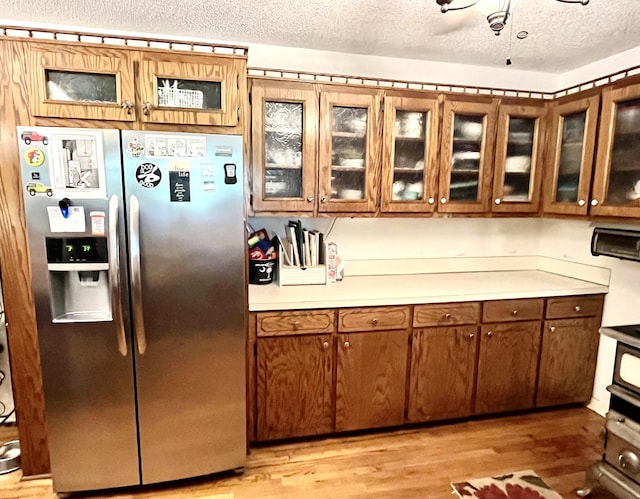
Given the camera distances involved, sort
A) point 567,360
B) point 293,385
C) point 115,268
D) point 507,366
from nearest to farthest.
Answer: point 115,268 → point 293,385 → point 507,366 → point 567,360

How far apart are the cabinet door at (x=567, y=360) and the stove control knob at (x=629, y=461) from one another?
80 centimetres

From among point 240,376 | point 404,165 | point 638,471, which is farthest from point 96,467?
point 638,471

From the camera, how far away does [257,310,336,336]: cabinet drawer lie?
2229 millimetres

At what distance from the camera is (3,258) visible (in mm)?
1880

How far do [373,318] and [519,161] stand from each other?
1535mm

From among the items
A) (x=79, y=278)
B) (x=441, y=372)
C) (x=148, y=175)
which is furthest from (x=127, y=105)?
(x=441, y=372)

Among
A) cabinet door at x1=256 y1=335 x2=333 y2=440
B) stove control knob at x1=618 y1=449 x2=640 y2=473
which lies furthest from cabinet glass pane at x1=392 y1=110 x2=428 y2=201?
stove control knob at x1=618 y1=449 x2=640 y2=473

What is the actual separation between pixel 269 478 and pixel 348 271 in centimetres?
139

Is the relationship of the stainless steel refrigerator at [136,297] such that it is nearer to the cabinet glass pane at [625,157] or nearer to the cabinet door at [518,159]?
the cabinet door at [518,159]

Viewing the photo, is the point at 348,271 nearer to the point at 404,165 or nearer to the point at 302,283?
the point at 302,283

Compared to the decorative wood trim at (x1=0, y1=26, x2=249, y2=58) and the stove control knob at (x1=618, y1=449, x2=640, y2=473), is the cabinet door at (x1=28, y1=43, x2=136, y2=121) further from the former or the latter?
the stove control knob at (x1=618, y1=449, x2=640, y2=473)

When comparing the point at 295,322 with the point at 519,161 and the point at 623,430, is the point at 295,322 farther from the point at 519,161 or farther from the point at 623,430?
the point at 519,161

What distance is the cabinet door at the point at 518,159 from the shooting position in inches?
106

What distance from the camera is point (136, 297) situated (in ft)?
5.96
